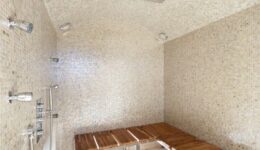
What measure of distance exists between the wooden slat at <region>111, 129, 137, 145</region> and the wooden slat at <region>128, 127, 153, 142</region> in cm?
9

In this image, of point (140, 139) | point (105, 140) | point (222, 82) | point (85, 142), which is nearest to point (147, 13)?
point (222, 82)

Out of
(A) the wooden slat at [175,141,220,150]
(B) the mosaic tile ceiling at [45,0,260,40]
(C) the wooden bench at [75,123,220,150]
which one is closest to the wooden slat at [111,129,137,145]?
(C) the wooden bench at [75,123,220,150]

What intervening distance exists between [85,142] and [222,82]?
2.13 m

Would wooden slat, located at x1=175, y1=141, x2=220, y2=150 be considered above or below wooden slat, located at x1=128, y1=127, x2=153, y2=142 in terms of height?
above

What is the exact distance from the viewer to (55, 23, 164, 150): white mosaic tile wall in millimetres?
2802

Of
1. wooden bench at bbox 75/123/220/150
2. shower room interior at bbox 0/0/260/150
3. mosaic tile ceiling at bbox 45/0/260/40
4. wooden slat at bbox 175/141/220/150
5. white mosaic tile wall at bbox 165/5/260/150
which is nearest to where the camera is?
shower room interior at bbox 0/0/260/150

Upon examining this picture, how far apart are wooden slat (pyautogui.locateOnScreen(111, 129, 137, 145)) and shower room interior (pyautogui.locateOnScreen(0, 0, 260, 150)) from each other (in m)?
0.02

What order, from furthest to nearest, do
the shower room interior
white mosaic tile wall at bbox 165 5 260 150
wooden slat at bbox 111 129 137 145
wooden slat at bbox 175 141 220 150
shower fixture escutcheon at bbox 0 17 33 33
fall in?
wooden slat at bbox 111 129 137 145
wooden slat at bbox 175 141 220 150
white mosaic tile wall at bbox 165 5 260 150
the shower room interior
shower fixture escutcheon at bbox 0 17 33 33

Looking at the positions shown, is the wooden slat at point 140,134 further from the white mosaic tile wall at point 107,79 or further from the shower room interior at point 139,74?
the white mosaic tile wall at point 107,79

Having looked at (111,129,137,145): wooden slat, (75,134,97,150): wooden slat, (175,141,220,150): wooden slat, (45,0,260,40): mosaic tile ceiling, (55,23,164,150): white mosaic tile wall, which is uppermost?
(45,0,260,40): mosaic tile ceiling

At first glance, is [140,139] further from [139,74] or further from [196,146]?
[139,74]

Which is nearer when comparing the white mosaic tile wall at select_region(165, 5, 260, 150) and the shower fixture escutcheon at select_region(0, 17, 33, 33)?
the shower fixture escutcheon at select_region(0, 17, 33, 33)

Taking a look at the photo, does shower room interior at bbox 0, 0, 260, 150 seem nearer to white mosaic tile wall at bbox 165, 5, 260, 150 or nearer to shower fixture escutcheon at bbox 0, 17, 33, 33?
white mosaic tile wall at bbox 165, 5, 260, 150

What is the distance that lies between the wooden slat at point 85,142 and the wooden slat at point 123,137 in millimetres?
385
